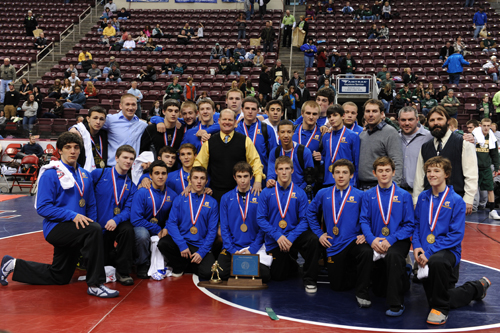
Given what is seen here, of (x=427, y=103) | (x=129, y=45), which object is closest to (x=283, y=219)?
(x=427, y=103)

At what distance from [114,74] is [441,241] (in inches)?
581

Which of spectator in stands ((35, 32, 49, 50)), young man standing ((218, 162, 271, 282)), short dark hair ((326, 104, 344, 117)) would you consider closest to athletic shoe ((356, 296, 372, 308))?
young man standing ((218, 162, 271, 282))

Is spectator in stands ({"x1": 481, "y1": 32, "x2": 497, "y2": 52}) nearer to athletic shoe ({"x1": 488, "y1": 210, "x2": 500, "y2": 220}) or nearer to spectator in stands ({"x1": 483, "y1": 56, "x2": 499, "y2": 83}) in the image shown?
spectator in stands ({"x1": 483, "y1": 56, "x2": 499, "y2": 83})

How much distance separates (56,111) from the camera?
1459cm

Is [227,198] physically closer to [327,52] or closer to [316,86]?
[316,86]

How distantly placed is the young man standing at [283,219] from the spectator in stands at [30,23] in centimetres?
1994

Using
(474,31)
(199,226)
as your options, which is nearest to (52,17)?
(474,31)

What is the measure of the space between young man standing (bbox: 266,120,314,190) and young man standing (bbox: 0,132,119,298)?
202cm

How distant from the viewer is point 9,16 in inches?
911

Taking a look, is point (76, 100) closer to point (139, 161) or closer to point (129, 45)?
point (129, 45)

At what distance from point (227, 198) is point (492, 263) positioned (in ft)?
11.6

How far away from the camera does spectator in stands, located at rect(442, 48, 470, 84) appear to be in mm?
15945

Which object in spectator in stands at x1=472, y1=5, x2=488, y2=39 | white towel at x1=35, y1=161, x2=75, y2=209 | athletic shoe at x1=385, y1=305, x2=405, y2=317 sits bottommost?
athletic shoe at x1=385, y1=305, x2=405, y2=317

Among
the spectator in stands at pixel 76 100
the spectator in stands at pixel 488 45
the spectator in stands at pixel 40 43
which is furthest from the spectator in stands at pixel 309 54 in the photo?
the spectator in stands at pixel 40 43
